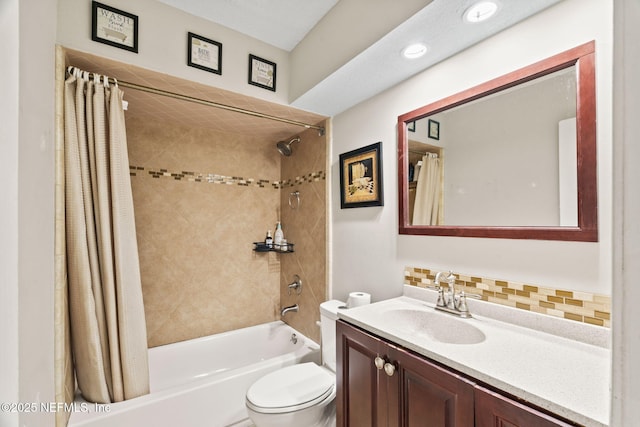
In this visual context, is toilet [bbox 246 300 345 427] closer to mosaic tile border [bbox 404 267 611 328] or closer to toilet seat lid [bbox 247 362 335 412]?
toilet seat lid [bbox 247 362 335 412]

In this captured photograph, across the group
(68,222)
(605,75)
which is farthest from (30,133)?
(605,75)

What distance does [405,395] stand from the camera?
0.94 metres

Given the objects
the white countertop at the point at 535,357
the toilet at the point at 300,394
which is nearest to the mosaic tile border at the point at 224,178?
the toilet at the point at 300,394

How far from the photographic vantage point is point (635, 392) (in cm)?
29

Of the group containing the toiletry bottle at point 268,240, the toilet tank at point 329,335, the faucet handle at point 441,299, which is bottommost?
the toilet tank at point 329,335

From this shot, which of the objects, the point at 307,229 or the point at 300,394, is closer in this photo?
the point at 300,394

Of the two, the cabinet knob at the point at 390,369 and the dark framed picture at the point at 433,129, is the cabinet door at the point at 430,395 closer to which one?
the cabinet knob at the point at 390,369

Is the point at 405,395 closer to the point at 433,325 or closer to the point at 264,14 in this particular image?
the point at 433,325

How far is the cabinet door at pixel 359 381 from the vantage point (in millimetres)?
1033

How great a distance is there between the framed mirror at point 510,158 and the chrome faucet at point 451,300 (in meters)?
Result: 0.23

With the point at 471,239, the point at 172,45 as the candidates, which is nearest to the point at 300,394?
the point at 471,239

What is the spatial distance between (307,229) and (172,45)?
155 centimetres

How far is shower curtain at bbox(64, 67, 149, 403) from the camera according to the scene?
1.42 metres

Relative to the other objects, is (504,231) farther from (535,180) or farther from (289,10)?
(289,10)
